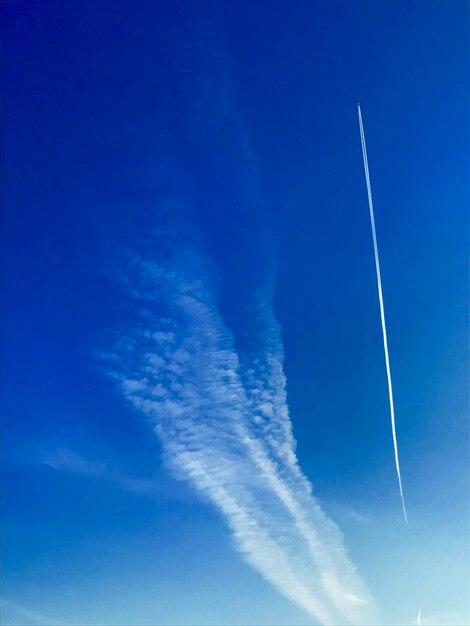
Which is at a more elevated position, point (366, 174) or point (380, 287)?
point (366, 174)

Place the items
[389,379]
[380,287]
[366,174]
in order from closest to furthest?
1. [366,174]
2. [380,287]
3. [389,379]

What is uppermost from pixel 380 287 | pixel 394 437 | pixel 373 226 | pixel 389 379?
pixel 373 226

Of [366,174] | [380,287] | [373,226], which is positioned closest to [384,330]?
[380,287]

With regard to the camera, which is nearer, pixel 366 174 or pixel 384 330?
pixel 366 174

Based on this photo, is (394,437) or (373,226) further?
(394,437)

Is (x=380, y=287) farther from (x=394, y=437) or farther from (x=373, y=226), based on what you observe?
(x=394, y=437)

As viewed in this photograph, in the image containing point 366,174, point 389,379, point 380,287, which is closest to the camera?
point 366,174

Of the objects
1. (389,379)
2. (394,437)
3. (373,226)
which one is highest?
(373,226)

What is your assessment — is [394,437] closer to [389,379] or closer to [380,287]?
[389,379]

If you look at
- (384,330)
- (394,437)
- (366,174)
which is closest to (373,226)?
(366,174)
